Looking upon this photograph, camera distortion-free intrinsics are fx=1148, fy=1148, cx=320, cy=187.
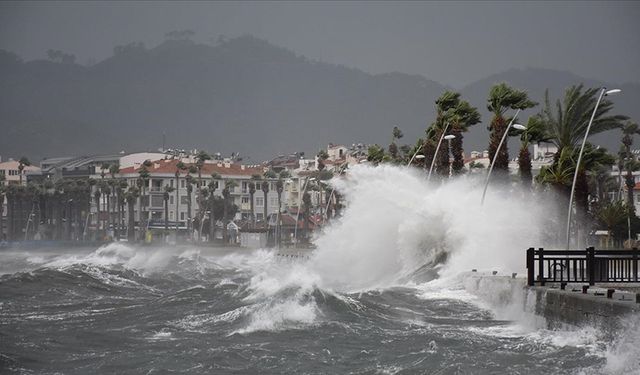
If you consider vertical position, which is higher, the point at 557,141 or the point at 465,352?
the point at 557,141

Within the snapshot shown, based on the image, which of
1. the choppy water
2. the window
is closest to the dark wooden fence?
the choppy water

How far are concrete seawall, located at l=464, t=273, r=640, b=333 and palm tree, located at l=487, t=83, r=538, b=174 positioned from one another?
23.2m

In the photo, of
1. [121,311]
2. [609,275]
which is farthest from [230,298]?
[609,275]

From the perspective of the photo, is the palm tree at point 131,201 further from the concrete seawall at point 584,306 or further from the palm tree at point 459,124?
the concrete seawall at point 584,306

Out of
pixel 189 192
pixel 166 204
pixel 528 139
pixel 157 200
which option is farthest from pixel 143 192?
pixel 528 139

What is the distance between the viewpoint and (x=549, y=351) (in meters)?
23.6

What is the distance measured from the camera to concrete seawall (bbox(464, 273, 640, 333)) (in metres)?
22.5

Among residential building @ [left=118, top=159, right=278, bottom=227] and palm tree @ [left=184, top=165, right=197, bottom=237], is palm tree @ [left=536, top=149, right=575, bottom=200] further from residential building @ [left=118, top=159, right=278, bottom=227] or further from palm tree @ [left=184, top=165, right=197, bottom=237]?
residential building @ [left=118, top=159, right=278, bottom=227]

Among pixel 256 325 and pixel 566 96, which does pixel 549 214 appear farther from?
pixel 256 325

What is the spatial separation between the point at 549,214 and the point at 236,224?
12541 centimetres

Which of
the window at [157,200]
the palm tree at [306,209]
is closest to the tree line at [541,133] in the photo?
the palm tree at [306,209]

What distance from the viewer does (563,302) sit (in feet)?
83.6

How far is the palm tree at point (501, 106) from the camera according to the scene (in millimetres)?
57312

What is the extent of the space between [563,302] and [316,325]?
6049mm
